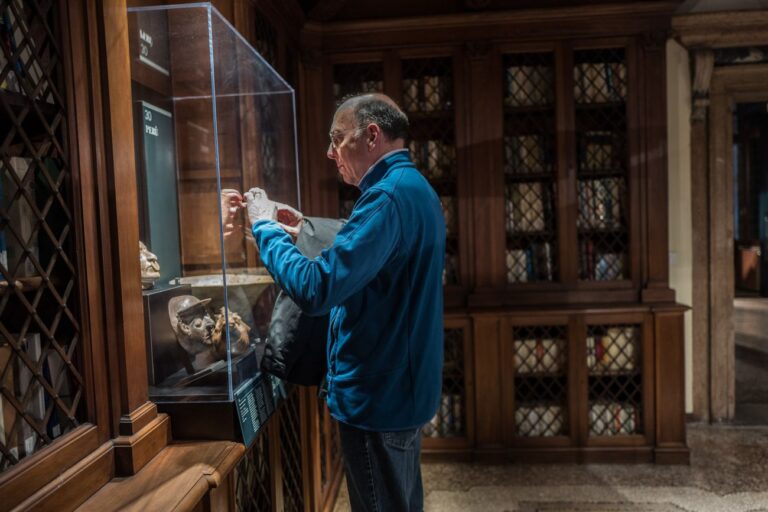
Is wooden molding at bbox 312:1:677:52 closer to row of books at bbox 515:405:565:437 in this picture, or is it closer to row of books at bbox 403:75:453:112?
row of books at bbox 403:75:453:112

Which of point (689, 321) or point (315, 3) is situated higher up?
point (315, 3)

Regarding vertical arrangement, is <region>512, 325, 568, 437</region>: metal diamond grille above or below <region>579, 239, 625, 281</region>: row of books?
below

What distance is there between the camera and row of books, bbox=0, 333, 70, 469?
0.88m

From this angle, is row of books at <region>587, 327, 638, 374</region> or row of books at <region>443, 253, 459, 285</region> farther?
row of books at <region>443, 253, 459, 285</region>

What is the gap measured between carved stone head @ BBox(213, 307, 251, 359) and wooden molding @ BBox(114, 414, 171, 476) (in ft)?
0.63

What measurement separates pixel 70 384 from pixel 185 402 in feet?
0.97

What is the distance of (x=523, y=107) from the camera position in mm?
3395

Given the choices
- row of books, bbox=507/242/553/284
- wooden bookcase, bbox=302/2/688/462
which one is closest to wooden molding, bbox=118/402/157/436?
wooden bookcase, bbox=302/2/688/462

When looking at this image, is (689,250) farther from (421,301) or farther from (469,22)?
(421,301)

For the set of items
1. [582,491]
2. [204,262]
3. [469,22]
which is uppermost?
[469,22]

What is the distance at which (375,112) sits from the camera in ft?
4.74

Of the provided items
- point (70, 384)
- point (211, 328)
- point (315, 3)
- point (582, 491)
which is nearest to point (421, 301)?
point (211, 328)

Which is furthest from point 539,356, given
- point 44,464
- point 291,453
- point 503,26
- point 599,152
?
point 44,464

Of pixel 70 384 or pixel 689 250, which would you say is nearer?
pixel 70 384
